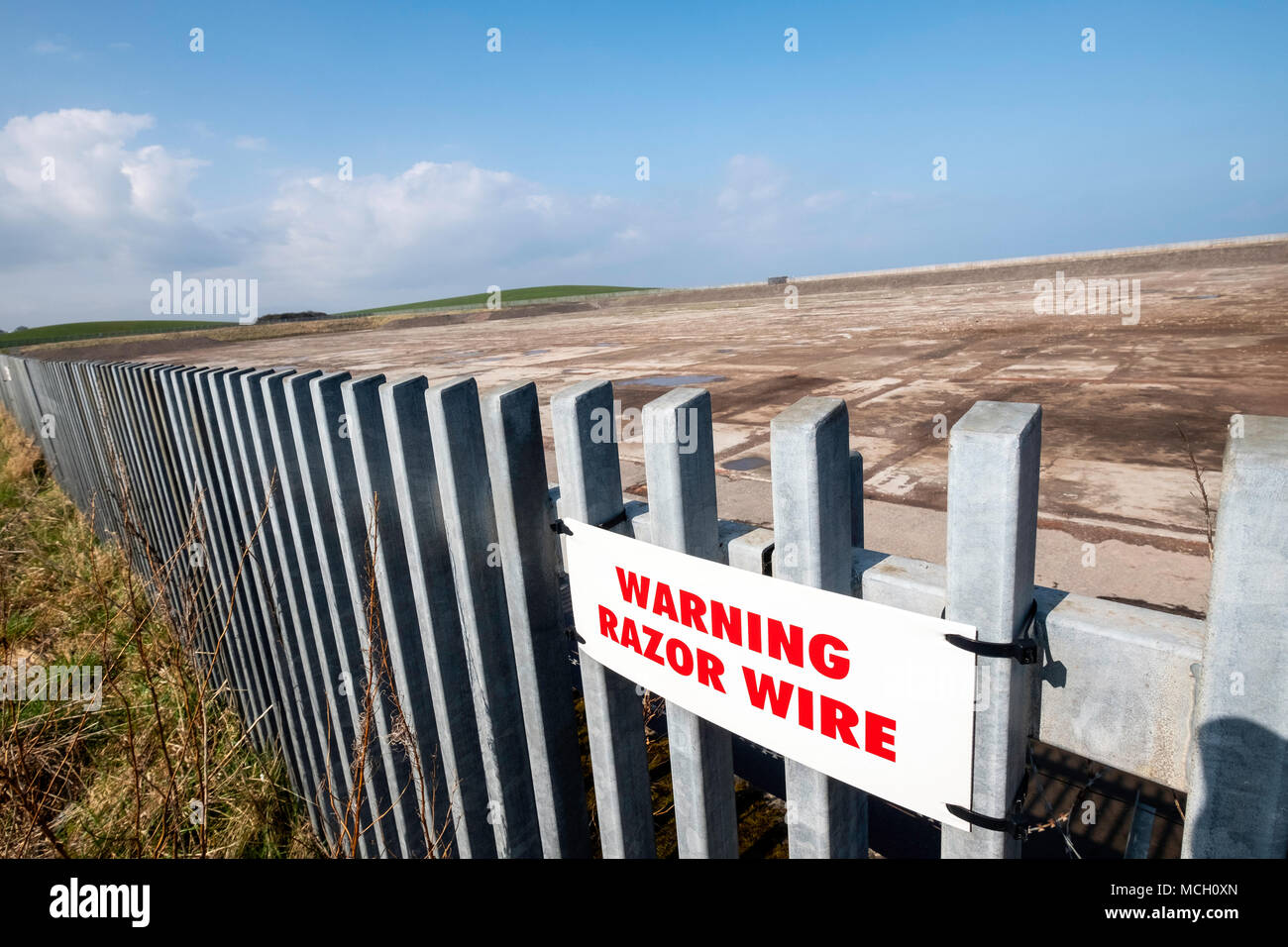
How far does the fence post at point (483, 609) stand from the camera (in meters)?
1.86

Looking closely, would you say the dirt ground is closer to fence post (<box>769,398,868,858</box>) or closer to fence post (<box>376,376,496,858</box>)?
fence post (<box>376,376,496,858</box>)

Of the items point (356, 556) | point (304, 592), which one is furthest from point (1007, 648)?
point (304, 592)

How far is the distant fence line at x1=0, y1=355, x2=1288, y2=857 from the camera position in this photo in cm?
97

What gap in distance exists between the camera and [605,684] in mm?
1780

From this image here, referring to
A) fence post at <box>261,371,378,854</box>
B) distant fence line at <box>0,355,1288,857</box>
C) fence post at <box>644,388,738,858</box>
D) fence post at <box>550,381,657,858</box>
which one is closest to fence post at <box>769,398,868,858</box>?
distant fence line at <box>0,355,1288,857</box>

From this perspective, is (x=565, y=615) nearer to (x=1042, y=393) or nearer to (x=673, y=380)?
(x=1042, y=393)

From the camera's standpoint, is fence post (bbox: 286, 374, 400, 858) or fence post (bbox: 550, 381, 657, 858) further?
fence post (bbox: 286, 374, 400, 858)

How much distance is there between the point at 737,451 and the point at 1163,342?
832 cm

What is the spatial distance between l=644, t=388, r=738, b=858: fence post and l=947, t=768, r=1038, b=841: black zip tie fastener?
0.56m

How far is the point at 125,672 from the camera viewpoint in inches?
173

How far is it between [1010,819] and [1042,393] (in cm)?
780

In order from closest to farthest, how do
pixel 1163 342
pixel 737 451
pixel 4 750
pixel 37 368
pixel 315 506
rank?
pixel 4 750
pixel 315 506
pixel 737 451
pixel 37 368
pixel 1163 342
